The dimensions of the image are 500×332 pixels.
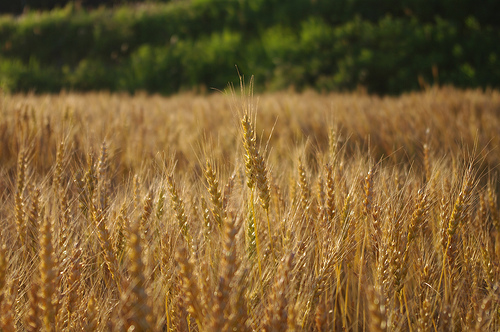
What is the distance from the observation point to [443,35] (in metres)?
7.55

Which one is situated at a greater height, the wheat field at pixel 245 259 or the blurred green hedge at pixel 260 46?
the blurred green hedge at pixel 260 46

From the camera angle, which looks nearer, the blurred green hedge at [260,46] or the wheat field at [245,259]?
the wheat field at [245,259]

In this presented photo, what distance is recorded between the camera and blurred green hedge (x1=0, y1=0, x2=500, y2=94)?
751cm

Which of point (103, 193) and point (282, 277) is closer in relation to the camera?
point (282, 277)

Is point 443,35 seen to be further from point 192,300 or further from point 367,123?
point 192,300

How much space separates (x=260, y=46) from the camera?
30.0ft

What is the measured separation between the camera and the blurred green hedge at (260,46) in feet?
24.6

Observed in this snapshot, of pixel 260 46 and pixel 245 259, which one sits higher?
pixel 260 46

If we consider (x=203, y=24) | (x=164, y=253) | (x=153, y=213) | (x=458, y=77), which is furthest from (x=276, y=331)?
(x=203, y=24)

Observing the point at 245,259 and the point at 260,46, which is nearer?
the point at 245,259

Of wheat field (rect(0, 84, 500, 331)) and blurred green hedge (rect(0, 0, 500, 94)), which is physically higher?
blurred green hedge (rect(0, 0, 500, 94))

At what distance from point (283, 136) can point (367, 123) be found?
890mm

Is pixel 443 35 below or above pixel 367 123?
above

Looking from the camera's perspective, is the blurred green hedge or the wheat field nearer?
the wheat field
